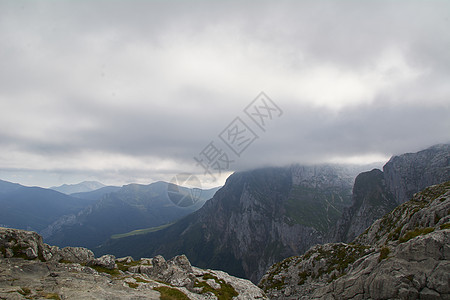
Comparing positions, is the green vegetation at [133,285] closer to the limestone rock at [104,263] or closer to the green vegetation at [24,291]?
the limestone rock at [104,263]

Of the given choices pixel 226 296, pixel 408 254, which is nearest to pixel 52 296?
pixel 226 296

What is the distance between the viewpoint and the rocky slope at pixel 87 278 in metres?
31.7

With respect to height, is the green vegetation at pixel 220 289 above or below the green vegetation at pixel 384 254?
below

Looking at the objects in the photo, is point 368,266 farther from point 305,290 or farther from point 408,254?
point 305,290

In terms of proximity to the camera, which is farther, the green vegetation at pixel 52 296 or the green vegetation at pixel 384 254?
the green vegetation at pixel 384 254

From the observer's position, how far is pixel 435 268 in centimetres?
2397

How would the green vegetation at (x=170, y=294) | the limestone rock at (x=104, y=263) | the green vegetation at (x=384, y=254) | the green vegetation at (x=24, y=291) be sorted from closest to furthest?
the green vegetation at (x=24, y=291) < the green vegetation at (x=384, y=254) < the green vegetation at (x=170, y=294) < the limestone rock at (x=104, y=263)

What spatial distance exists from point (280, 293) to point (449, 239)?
47.2m

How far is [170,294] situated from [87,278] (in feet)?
49.3

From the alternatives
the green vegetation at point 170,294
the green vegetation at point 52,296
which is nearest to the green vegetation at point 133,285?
the green vegetation at point 170,294

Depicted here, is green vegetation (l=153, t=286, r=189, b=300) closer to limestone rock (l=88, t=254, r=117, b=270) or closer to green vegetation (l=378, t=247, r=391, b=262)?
limestone rock (l=88, t=254, r=117, b=270)

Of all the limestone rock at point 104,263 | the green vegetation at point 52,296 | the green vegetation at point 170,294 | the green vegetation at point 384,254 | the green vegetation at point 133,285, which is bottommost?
the green vegetation at point 170,294

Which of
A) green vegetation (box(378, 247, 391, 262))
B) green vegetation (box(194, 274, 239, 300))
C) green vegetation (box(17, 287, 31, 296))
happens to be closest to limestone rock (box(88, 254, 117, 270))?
green vegetation (box(194, 274, 239, 300))

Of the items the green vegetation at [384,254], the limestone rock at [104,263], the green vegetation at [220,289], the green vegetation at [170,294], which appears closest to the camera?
the green vegetation at [384,254]
